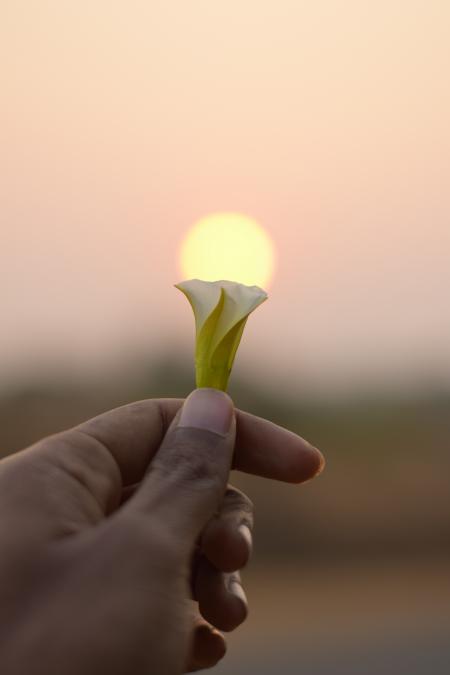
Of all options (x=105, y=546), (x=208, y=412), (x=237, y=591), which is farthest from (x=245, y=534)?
(x=105, y=546)

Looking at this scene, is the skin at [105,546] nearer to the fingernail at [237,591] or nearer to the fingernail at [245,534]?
the fingernail at [245,534]

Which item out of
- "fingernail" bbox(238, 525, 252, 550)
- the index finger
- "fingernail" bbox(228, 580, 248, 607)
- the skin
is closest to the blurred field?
"fingernail" bbox(228, 580, 248, 607)

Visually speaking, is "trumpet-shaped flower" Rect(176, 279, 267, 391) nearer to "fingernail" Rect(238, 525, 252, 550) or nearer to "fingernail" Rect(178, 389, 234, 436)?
"fingernail" Rect(178, 389, 234, 436)

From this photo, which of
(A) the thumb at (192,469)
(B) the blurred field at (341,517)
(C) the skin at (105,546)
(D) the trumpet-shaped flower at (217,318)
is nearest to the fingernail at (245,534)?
(C) the skin at (105,546)

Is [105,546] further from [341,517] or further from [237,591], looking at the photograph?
[341,517]

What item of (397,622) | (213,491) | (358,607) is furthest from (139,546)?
(358,607)

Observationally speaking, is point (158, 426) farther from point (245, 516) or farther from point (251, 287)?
point (251, 287)
